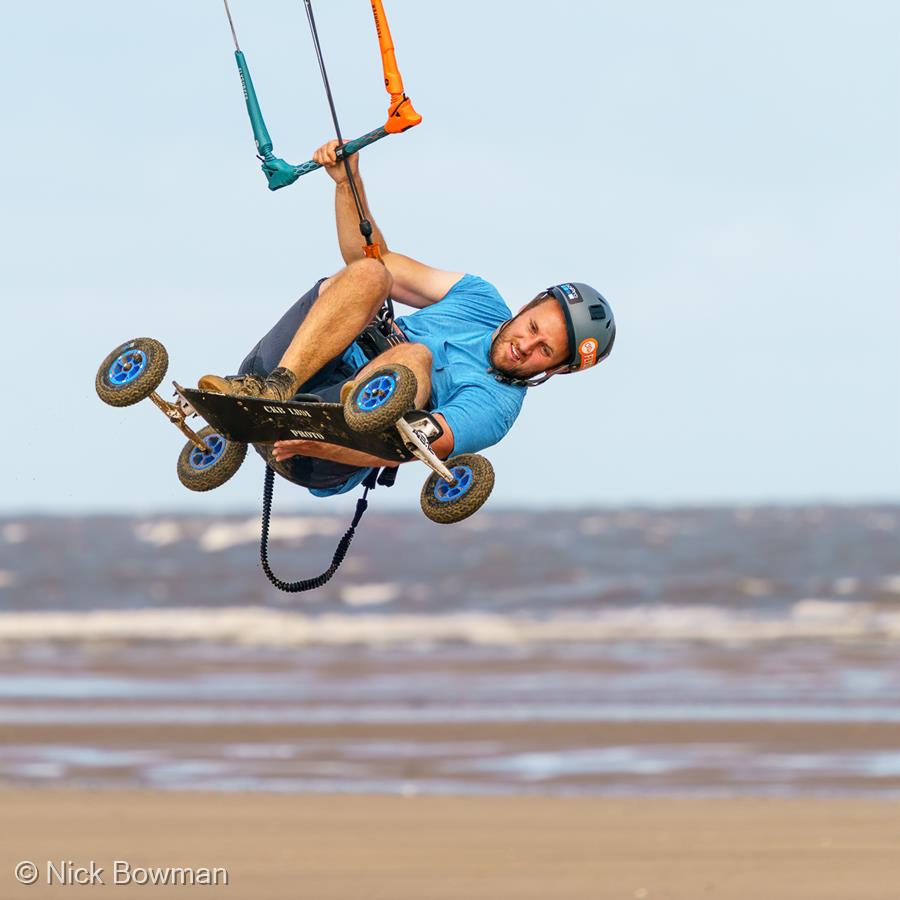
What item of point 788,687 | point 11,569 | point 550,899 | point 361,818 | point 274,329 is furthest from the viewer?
point 11,569

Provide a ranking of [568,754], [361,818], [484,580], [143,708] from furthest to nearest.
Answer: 1. [484,580]
2. [143,708]
3. [568,754]
4. [361,818]

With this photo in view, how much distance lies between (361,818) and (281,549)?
44.1 m

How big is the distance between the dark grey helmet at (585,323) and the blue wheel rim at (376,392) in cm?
122

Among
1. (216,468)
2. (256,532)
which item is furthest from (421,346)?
(256,532)

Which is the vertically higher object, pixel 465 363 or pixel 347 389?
pixel 347 389

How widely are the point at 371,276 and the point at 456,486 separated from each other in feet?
3.74

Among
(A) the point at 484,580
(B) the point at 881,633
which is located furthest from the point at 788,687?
(A) the point at 484,580

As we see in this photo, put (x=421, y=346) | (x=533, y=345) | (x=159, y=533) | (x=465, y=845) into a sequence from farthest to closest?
(x=159, y=533)
(x=465, y=845)
(x=533, y=345)
(x=421, y=346)

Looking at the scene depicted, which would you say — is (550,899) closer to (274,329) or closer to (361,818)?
(361,818)

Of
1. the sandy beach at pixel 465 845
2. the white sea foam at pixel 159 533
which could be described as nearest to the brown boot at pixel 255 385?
the sandy beach at pixel 465 845

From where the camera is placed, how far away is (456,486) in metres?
8.00

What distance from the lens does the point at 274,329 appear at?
8.80 metres

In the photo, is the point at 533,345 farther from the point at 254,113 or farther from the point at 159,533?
the point at 159,533

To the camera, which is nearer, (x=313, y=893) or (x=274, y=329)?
(x=274, y=329)
